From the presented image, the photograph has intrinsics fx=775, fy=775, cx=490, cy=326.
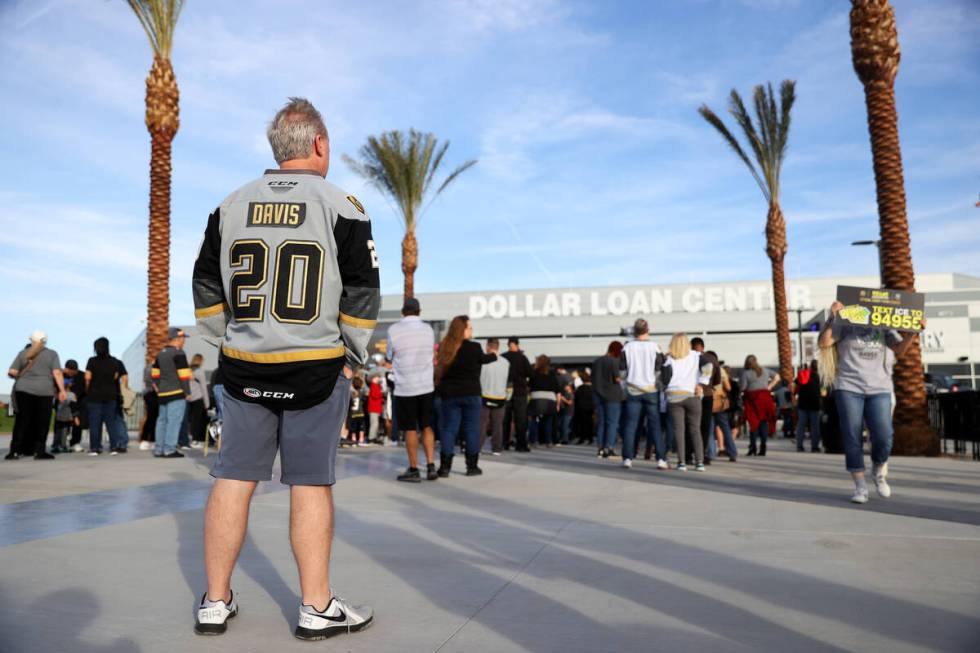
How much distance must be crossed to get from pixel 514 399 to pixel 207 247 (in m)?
11.3

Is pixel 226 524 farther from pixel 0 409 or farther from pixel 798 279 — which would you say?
pixel 798 279

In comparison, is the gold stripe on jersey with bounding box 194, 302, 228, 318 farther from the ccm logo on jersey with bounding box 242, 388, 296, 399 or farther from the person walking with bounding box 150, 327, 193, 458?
the person walking with bounding box 150, 327, 193, 458

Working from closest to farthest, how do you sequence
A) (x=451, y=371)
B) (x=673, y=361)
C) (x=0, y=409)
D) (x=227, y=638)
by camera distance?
(x=227, y=638)
(x=451, y=371)
(x=673, y=361)
(x=0, y=409)

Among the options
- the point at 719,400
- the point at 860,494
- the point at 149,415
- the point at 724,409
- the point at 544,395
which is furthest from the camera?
the point at 544,395

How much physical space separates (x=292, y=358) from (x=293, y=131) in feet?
2.97

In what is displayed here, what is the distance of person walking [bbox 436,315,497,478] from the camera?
8344 mm

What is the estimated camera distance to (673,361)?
383 inches

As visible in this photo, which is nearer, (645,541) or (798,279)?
(645,541)

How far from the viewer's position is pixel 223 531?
2768mm

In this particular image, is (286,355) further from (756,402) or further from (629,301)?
(629,301)

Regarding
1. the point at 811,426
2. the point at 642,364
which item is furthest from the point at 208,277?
the point at 811,426

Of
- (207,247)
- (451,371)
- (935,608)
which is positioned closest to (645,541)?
(935,608)

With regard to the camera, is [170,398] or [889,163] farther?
[889,163]

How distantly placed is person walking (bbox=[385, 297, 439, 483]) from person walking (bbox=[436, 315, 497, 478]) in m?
0.40
